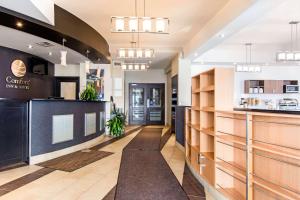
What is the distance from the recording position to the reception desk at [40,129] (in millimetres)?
4898

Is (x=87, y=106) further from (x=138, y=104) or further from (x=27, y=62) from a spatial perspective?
(x=138, y=104)

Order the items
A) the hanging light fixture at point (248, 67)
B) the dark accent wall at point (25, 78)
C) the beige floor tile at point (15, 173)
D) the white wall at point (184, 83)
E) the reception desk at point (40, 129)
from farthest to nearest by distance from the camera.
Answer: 1. the white wall at point (184, 83)
2. the hanging light fixture at point (248, 67)
3. the dark accent wall at point (25, 78)
4. the reception desk at point (40, 129)
5. the beige floor tile at point (15, 173)

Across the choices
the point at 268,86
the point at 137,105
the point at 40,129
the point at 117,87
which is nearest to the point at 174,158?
the point at 40,129

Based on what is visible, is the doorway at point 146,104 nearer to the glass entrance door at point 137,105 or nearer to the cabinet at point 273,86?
the glass entrance door at point 137,105

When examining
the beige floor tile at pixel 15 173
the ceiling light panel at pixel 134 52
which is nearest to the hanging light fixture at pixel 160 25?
the ceiling light panel at pixel 134 52

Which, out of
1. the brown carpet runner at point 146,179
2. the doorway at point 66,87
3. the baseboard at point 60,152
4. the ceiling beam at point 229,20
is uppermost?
the ceiling beam at point 229,20

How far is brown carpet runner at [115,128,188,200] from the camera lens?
3.80 m

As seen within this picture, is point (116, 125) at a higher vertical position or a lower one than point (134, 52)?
lower

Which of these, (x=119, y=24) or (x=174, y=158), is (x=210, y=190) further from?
(x=119, y=24)

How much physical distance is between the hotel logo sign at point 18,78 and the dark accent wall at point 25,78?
9cm

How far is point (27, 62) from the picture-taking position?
8.52 meters

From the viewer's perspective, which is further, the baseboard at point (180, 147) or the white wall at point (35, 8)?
the baseboard at point (180, 147)

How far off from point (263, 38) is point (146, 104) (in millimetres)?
7619

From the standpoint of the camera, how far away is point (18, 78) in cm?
822
